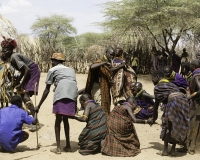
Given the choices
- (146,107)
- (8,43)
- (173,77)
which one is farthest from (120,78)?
(8,43)

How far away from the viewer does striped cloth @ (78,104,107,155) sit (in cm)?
500

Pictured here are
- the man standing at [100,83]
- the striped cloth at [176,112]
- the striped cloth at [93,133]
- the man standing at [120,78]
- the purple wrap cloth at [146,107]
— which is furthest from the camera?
Result: the purple wrap cloth at [146,107]

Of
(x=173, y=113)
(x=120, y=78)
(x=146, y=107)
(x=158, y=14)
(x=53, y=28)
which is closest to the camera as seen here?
(x=173, y=113)

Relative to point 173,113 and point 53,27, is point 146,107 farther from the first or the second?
point 53,27

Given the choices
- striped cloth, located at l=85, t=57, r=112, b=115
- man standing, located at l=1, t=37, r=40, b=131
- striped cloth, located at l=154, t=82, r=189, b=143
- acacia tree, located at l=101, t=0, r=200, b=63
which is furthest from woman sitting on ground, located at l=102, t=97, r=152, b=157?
acacia tree, located at l=101, t=0, r=200, b=63

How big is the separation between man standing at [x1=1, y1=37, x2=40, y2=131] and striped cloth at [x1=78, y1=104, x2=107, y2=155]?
116 cm

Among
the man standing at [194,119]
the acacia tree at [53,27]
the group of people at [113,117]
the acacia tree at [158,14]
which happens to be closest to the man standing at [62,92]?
the group of people at [113,117]

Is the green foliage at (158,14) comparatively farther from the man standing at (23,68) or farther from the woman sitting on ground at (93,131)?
the woman sitting on ground at (93,131)

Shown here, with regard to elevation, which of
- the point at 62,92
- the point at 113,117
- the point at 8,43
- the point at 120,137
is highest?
the point at 8,43

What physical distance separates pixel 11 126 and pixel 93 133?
1.18 m

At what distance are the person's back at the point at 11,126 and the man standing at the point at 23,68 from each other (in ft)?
2.22

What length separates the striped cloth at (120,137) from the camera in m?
4.92

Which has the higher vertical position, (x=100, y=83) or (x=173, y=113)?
(x=100, y=83)

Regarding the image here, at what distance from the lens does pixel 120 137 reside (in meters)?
4.98
